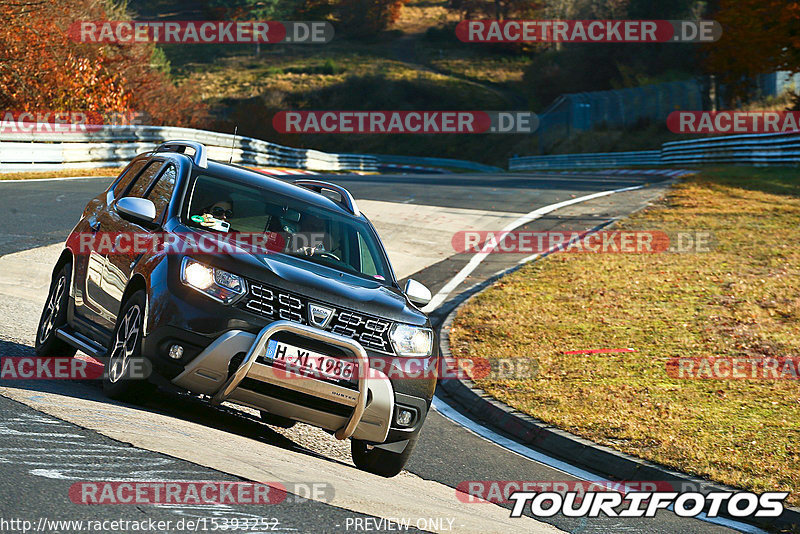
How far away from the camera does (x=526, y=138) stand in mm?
75375

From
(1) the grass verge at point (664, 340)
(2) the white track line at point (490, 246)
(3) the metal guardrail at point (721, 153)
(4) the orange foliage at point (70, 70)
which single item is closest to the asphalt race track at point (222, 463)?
(1) the grass verge at point (664, 340)

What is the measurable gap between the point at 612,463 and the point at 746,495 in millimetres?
1198

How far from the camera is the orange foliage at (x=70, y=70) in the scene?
33531mm

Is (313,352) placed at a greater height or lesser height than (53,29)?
lesser

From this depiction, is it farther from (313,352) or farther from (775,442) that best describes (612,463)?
(313,352)

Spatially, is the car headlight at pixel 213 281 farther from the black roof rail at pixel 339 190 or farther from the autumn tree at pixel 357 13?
the autumn tree at pixel 357 13

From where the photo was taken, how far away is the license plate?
20.2 feet

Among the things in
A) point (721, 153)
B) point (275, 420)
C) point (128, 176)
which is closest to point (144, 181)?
point (128, 176)

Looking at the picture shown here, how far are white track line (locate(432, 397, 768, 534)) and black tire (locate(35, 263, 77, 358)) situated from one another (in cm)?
363

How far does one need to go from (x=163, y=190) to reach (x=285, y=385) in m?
2.38

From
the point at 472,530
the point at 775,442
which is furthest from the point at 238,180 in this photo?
the point at 775,442

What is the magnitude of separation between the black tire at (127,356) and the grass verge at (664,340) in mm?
4168

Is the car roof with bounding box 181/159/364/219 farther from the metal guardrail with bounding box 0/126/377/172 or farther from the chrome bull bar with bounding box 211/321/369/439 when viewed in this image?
the metal guardrail with bounding box 0/126/377/172

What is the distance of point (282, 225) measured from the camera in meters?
7.70
